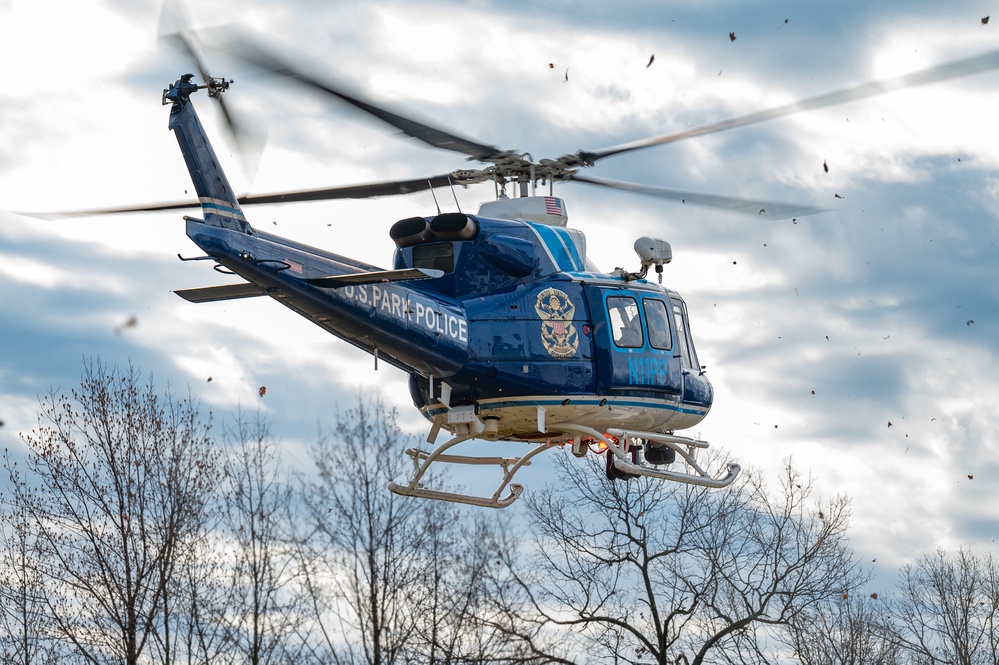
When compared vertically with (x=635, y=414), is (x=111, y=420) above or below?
above

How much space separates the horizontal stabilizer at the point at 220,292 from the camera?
1714 cm

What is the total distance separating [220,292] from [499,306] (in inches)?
130

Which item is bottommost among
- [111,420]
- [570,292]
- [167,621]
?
[167,621]

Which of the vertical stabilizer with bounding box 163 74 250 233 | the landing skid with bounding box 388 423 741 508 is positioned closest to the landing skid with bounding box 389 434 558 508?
the landing skid with bounding box 388 423 741 508

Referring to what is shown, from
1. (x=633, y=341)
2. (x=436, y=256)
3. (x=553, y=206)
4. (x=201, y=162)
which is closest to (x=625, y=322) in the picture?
(x=633, y=341)

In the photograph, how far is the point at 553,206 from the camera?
1980 centimetres

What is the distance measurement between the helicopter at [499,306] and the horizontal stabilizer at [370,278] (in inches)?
0.7

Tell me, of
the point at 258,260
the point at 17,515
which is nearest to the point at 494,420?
the point at 258,260

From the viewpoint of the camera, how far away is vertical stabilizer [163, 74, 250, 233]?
15.7 meters

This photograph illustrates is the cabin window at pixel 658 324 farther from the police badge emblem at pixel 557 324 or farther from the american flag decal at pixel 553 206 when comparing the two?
the american flag decal at pixel 553 206

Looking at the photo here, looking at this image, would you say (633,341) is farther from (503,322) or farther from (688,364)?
(503,322)

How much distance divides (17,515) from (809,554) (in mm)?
16982

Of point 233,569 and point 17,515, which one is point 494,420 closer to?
point 233,569

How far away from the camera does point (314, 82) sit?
15266 mm
